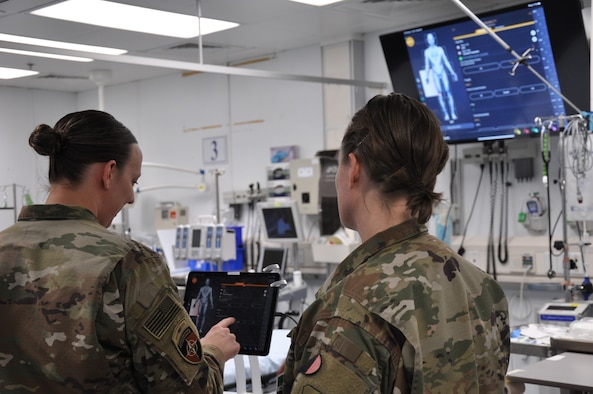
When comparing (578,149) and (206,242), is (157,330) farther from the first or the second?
(206,242)

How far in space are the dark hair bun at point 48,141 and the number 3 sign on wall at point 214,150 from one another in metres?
5.55

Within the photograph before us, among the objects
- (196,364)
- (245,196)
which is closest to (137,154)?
(196,364)

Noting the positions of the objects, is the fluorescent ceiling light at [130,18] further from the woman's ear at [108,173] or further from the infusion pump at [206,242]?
the woman's ear at [108,173]

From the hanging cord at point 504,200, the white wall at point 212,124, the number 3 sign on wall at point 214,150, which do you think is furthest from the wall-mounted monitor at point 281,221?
the hanging cord at point 504,200

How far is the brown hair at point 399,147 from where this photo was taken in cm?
125

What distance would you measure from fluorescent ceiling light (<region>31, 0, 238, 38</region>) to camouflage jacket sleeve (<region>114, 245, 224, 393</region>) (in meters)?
3.52

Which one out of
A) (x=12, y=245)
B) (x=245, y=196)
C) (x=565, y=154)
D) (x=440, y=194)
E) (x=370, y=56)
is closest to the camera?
(x=440, y=194)

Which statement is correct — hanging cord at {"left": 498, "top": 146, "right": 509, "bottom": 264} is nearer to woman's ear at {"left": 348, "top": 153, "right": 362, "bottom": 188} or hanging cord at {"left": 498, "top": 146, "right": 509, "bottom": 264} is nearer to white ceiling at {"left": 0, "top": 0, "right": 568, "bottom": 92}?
white ceiling at {"left": 0, "top": 0, "right": 568, "bottom": 92}

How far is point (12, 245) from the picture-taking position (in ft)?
5.16

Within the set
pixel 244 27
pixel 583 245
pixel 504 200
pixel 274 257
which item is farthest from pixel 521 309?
pixel 244 27

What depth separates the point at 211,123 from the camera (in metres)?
7.30

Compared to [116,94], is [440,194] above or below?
below

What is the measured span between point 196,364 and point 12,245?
464mm

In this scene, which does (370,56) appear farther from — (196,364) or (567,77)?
(196,364)
